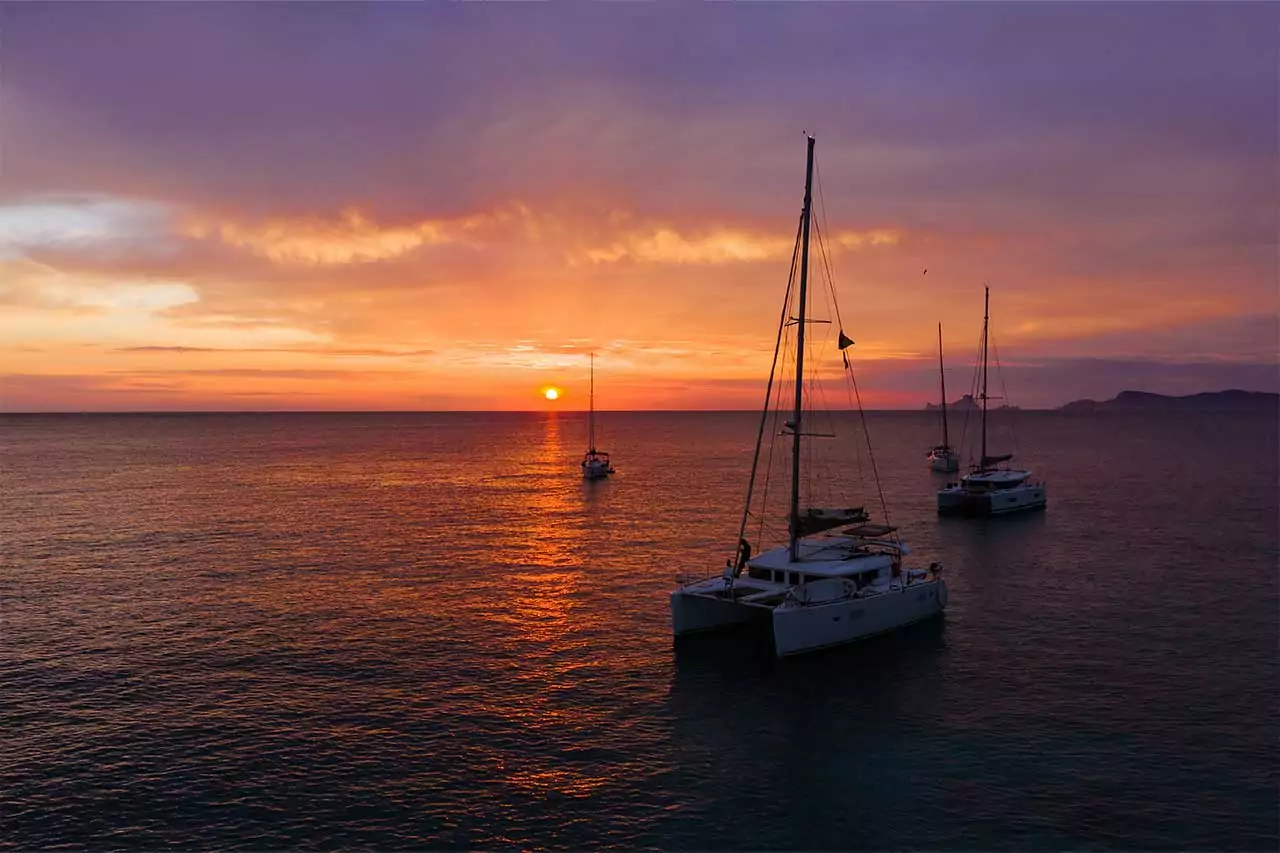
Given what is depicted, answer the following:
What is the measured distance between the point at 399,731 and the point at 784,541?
5053 centimetres

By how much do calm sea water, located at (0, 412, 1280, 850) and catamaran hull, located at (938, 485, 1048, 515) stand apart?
18.6m

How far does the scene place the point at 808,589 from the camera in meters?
40.2

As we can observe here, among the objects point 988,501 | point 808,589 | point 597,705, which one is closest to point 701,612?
point 808,589

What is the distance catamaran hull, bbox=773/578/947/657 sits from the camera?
38.8 metres

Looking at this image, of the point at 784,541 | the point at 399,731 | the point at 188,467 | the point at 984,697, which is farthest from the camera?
the point at 188,467

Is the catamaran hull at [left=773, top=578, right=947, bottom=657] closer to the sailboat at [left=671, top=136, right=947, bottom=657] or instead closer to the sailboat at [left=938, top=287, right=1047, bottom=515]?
the sailboat at [left=671, top=136, right=947, bottom=657]

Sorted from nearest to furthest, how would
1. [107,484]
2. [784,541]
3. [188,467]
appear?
[784,541], [107,484], [188,467]

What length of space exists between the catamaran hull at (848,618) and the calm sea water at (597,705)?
856mm

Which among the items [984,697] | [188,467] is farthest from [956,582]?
[188,467]

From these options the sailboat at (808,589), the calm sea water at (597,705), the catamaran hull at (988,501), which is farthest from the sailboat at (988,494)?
the sailboat at (808,589)

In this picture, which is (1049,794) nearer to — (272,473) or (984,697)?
(984,697)

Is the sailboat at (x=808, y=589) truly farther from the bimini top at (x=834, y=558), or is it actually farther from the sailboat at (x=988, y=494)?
the sailboat at (x=988, y=494)

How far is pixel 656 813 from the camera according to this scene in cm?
2539

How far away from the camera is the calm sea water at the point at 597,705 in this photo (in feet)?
81.9
